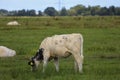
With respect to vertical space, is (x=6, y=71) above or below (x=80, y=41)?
below

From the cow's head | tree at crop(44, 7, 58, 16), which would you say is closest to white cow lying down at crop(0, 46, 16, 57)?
the cow's head

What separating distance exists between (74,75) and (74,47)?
189cm

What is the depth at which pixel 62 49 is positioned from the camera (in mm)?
19406

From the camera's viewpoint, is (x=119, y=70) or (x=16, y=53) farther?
(x=16, y=53)

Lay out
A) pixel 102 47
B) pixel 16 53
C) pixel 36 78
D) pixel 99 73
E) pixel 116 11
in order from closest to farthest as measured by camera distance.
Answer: pixel 36 78
pixel 99 73
pixel 16 53
pixel 102 47
pixel 116 11

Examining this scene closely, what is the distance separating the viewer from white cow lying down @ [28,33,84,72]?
19.3 meters

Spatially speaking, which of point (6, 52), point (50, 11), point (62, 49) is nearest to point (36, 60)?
point (62, 49)

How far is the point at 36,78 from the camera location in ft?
56.8

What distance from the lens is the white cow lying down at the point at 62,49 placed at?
19.3 m

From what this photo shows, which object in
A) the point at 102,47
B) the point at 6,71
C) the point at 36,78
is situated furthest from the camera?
the point at 102,47

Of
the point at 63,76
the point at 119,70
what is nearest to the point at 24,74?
the point at 63,76

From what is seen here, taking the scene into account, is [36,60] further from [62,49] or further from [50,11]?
[50,11]

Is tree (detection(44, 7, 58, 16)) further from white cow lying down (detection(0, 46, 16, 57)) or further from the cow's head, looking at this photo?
the cow's head

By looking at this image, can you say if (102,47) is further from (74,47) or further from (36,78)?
(36,78)
